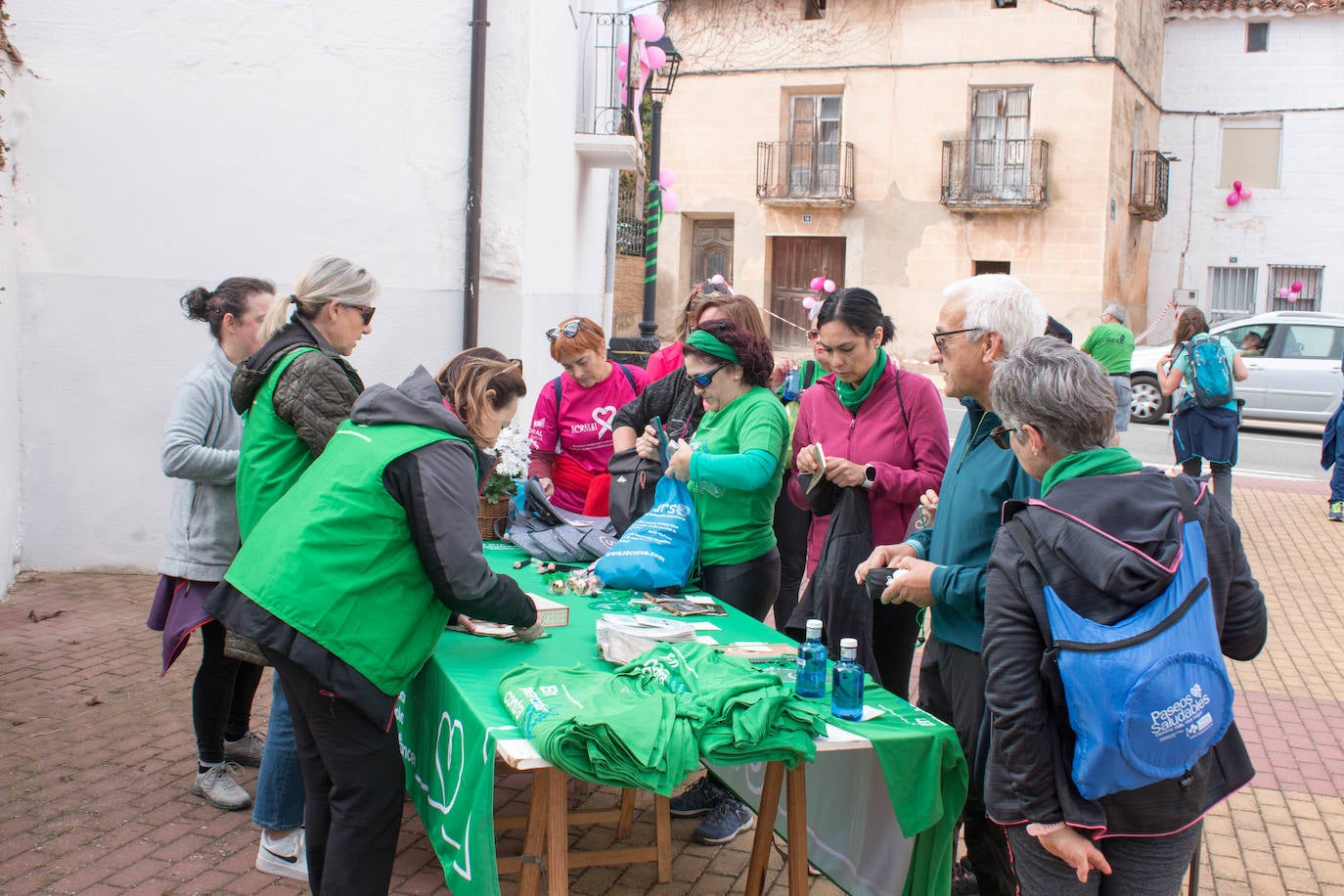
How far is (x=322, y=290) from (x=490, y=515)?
1.45m

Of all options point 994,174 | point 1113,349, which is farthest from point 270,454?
point 994,174

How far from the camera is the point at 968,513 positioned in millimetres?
3072

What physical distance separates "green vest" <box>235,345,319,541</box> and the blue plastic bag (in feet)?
3.62

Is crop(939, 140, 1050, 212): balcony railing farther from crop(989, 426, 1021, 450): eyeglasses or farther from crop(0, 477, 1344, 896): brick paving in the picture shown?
crop(989, 426, 1021, 450): eyeglasses

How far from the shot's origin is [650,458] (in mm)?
4398

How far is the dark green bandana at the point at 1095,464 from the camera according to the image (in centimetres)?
238

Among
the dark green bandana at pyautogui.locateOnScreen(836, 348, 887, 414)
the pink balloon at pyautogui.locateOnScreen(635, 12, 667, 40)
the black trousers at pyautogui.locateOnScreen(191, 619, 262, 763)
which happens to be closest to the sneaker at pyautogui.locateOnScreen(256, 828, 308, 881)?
the black trousers at pyautogui.locateOnScreen(191, 619, 262, 763)

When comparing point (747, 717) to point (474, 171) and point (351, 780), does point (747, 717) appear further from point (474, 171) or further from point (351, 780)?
point (474, 171)

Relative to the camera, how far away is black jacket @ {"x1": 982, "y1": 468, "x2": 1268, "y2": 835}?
225 centimetres

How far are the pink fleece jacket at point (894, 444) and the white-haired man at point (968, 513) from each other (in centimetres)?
53

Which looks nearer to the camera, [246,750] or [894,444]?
[894,444]

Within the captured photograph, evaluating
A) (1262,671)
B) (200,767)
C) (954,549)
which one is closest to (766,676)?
(954,549)

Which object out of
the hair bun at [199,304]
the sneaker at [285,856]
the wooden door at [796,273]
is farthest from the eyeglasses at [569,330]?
the wooden door at [796,273]

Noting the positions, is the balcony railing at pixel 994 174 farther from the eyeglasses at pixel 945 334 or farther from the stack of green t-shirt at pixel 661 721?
the stack of green t-shirt at pixel 661 721
